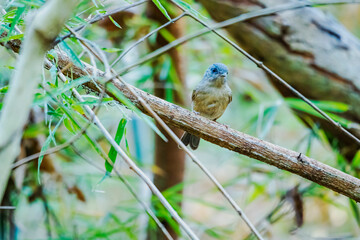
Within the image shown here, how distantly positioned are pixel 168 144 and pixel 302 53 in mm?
992

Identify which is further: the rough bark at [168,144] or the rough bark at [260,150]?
the rough bark at [168,144]

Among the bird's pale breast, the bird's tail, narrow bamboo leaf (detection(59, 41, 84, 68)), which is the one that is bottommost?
the bird's tail

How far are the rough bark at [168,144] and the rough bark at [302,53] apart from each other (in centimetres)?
31

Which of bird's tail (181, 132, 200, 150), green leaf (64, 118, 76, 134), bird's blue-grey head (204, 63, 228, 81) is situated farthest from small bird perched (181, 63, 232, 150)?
green leaf (64, 118, 76, 134)

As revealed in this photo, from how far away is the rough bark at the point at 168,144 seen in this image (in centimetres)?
275

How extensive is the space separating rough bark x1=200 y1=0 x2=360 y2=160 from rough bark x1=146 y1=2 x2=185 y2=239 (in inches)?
12.3

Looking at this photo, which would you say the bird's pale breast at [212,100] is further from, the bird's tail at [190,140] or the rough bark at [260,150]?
the rough bark at [260,150]

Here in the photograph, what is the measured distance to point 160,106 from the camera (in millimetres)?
1465

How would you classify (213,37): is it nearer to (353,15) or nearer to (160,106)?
(353,15)

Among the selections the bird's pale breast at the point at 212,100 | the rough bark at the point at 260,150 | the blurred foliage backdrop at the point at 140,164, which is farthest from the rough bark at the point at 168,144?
the rough bark at the point at 260,150

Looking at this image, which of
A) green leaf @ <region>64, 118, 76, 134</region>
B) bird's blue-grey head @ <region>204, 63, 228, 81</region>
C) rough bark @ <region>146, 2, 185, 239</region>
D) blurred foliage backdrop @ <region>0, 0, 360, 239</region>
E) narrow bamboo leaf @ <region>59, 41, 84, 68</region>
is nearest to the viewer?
narrow bamboo leaf @ <region>59, 41, 84, 68</region>

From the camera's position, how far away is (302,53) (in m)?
2.68

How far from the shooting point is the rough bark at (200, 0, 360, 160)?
2672mm

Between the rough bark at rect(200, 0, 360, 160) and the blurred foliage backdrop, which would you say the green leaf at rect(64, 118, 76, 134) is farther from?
the rough bark at rect(200, 0, 360, 160)
